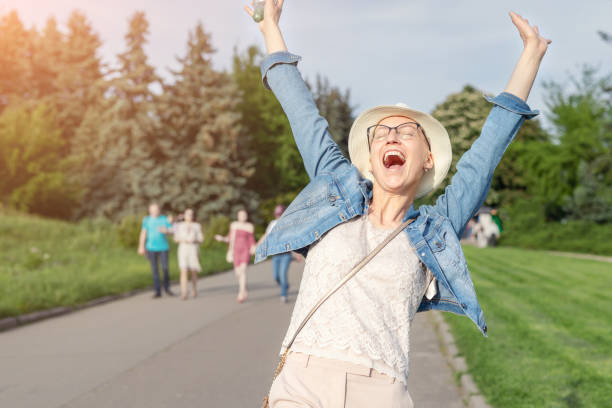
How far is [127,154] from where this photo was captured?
47.2 metres

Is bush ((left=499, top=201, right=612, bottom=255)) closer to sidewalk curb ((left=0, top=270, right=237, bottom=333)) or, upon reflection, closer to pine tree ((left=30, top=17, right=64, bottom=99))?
sidewalk curb ((left=0, top=270, right=237, bottom=333))

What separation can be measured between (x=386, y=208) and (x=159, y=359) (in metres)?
6.11

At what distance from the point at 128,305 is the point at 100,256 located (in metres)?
9.20

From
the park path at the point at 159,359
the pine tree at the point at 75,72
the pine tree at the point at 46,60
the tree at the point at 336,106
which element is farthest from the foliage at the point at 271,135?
the park path at the point at 159,359

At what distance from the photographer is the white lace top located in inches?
88.0

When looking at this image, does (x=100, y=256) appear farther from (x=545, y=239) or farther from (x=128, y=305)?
(x=545, y=239)

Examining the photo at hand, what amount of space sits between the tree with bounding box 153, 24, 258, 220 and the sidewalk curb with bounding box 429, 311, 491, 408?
36.2 meters

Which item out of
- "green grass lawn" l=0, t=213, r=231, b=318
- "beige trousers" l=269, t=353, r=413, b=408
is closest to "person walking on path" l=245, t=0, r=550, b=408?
"beige trousers" l=269, t=353, r=413, b=408

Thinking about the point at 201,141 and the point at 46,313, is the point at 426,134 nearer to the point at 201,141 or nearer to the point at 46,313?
the point at 46,313

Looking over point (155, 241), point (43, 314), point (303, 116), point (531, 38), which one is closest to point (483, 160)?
point (531, 38)

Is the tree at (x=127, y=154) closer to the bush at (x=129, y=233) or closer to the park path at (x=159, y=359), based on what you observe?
the bush at (x=129, y=233)

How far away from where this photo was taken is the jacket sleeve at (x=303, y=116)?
8.35 feet

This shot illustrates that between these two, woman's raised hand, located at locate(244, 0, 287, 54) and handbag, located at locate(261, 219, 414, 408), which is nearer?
handbag, located at locate(261, 219, 414, 408)

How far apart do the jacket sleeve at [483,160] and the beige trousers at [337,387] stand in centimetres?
62
